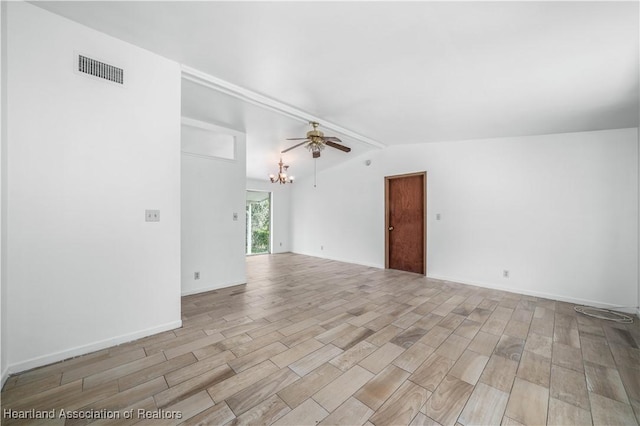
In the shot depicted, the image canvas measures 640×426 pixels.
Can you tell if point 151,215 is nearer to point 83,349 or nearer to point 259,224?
point 83,349

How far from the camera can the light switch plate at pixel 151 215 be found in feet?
7.65

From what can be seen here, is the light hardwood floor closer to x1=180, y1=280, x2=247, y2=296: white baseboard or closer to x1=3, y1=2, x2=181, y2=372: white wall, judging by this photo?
x1=3, y1=2, x2=181, y2=372: white wall

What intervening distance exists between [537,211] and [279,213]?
255 inches

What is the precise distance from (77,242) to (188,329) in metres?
1.28

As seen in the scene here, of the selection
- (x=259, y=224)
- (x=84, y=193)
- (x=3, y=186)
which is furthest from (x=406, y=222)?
(x=3, y=186)

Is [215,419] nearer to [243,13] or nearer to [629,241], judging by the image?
[243,13]

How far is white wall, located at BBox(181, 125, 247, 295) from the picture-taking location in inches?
145

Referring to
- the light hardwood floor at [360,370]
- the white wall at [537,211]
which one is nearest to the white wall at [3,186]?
the light hardwood floor at [360,370]

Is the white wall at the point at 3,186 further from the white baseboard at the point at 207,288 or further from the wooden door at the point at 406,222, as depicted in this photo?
the wooden door at the point at 406,222

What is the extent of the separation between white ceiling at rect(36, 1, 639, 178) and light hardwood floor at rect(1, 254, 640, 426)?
8.37 ft

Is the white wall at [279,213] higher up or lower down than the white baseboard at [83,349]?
higher up

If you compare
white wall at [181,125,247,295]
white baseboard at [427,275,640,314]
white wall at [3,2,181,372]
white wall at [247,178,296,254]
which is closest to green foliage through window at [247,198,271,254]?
white wall at [247,178,296,254]

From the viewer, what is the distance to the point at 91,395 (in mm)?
1570

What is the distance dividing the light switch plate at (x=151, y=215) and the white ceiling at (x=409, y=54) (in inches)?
61.0
